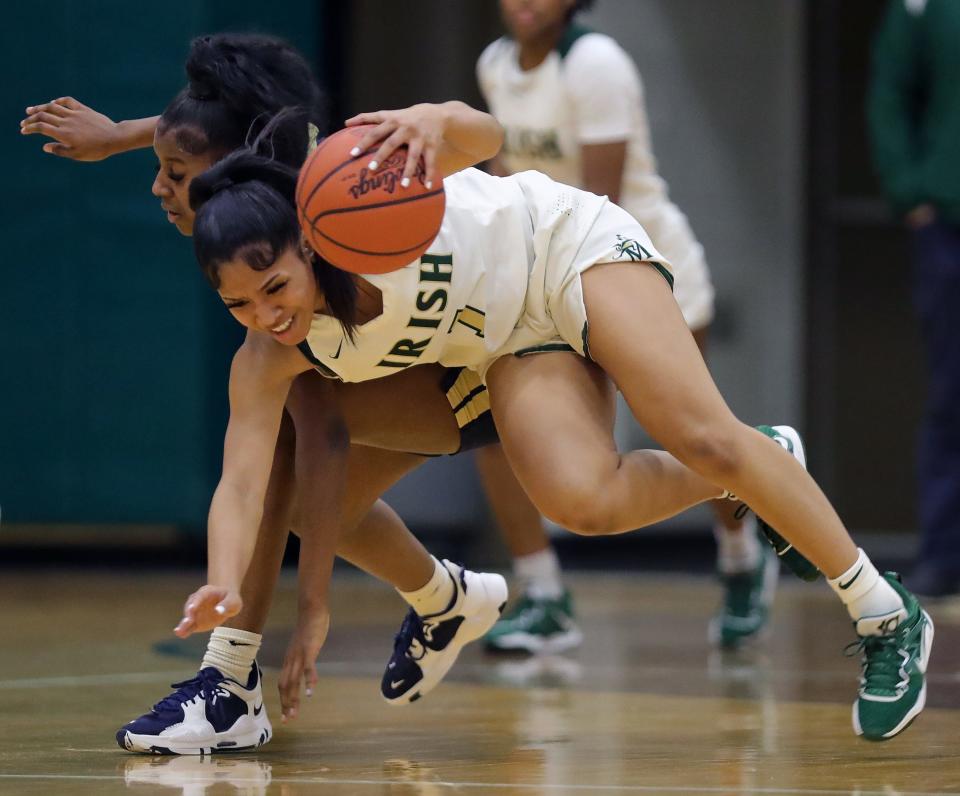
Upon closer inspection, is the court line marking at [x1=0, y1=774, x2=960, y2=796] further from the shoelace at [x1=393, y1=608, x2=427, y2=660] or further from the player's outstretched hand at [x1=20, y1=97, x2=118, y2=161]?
the player's outstretched hand at [x1=20, y1=97, x2=118, y2=161]

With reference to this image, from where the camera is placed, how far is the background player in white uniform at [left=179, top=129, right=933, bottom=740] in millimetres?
3248

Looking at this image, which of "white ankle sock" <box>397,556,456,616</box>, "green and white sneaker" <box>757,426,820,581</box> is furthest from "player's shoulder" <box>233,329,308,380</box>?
"green and white sneaker" <box>757,426,820,581</box>

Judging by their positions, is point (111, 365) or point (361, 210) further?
point (111, 365)

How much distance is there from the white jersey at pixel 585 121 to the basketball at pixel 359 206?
2215 mm

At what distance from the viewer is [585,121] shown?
5.29 metres

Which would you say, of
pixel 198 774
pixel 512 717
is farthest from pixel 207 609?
pixel 512 717

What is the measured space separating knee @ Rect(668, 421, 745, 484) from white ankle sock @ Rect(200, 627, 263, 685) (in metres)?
0.96

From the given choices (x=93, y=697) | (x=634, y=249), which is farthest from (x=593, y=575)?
(x=634, y=249)

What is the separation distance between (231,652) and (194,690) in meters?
0.11

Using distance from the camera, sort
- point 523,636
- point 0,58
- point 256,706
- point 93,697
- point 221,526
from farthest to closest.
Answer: point 0,58, point 523,636, point 93,697, point 256,706, point 221,526

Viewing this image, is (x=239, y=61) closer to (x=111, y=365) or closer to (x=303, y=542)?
(x=303, y=542)

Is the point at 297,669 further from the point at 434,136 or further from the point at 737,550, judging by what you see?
the point at 737,550

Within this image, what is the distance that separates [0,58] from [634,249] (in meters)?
4.96

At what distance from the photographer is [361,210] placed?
3.07 m
